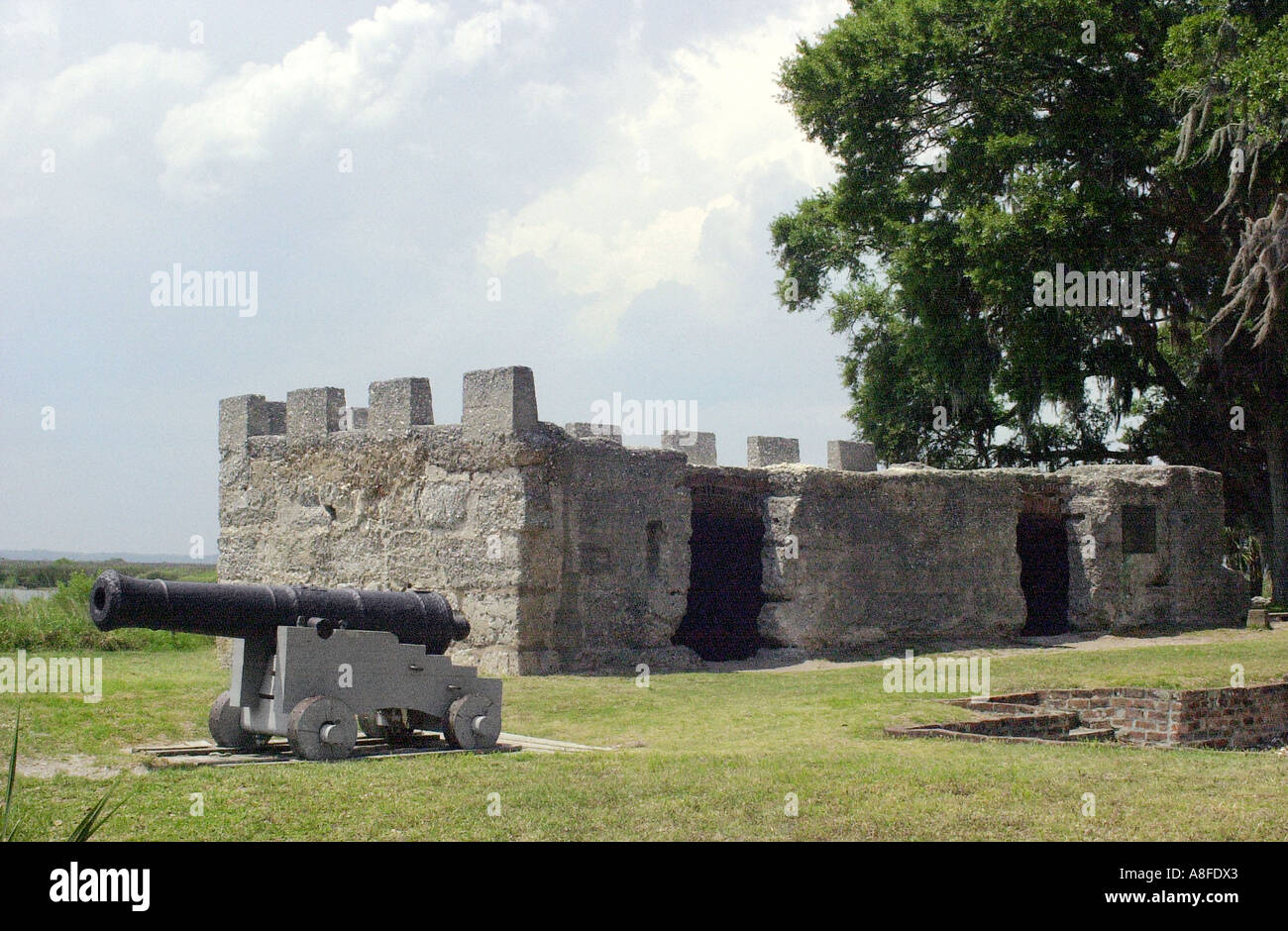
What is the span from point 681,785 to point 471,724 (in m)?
2.34

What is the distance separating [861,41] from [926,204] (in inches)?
136

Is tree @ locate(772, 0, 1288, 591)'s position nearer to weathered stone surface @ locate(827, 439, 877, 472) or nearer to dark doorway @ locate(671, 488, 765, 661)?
weathered stone surface @ locate(827, 439, 877, 472)

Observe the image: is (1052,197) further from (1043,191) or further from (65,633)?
(65,633)

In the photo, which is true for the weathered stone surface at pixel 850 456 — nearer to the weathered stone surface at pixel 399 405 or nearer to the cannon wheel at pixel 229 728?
the weathered stone surface at pixel 399 405

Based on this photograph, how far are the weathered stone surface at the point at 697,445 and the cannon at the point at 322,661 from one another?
9629 mm

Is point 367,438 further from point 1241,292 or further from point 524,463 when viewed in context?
point 1241,292

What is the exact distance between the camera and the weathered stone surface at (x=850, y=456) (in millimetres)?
20766

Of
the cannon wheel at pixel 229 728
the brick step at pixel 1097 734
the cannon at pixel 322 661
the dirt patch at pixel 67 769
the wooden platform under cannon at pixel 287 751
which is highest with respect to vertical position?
the cannon at pixel 322 661

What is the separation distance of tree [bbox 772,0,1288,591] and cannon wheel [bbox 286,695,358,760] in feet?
56.0

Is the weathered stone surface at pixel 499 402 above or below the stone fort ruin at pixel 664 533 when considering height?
above

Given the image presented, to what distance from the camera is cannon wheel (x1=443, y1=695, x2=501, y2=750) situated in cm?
964

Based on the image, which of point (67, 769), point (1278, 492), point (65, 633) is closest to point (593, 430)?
point (65, 633)

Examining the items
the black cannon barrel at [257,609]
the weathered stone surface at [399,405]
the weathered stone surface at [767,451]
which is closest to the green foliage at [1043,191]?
the weathered stone surface at [767,451]

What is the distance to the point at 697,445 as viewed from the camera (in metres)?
19.5
